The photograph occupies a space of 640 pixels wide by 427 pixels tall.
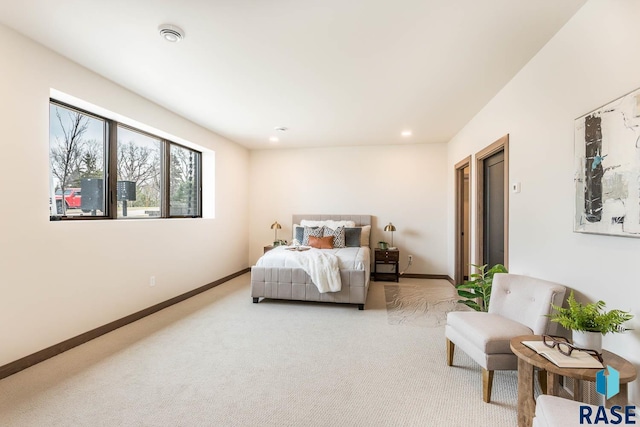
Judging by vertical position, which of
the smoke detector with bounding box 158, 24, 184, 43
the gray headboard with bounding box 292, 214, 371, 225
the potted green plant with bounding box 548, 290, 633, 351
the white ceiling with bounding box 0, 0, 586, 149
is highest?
the white ceiling with bounding box 0, 0, 586, 149

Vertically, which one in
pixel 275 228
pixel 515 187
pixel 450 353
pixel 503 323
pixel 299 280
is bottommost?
pixel 450 353

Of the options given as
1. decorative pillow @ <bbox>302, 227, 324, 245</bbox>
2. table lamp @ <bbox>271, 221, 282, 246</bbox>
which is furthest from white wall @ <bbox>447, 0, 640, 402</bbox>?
table lamp @ <bbox>271, 221, 282, 246</bbox>

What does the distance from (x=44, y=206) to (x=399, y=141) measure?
5114 mm

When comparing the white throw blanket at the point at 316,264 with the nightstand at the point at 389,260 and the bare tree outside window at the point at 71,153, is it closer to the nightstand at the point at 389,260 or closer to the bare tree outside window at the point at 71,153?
the nightstand at the point at 389,260

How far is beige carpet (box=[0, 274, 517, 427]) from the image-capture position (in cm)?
190

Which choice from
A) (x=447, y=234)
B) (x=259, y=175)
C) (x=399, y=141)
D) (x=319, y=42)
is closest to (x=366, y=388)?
(x=319, y=42)

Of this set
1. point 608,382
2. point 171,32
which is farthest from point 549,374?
point 171,32

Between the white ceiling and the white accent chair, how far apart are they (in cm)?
184

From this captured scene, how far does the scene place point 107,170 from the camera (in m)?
3.41

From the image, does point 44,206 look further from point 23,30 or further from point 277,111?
point 277,111

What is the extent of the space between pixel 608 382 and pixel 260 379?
2.03 meters

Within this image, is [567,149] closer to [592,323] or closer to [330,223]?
[592,323]

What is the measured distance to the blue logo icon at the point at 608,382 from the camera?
1.38 m

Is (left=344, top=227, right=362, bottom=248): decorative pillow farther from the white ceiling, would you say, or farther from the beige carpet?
the white ceiling
